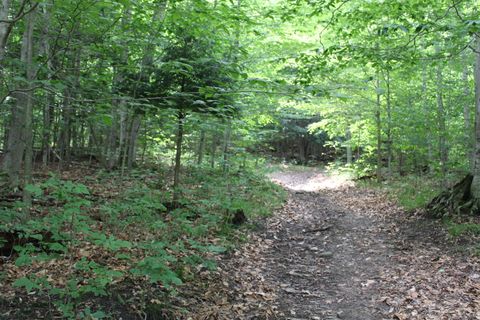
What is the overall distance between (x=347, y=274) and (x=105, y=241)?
433 cm

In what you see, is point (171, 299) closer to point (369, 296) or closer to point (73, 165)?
point (369, 296)

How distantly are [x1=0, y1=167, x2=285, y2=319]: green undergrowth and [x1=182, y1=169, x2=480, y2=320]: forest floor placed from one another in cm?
57

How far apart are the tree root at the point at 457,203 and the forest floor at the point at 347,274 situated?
1.34 ft

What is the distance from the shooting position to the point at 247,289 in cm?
550

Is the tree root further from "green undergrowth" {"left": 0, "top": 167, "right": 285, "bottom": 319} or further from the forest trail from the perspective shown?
"green undergrowth" {"left": 0, "top": 167, "right": 285, "bottom": 319}

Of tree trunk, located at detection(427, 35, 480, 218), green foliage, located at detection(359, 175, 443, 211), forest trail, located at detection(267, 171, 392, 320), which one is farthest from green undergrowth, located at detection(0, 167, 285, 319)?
tree trunk, located at detection(427, 35, 480, 218)

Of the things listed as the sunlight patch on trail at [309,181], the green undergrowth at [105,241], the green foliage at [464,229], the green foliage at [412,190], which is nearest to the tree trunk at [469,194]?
the green foliage at [464,229]

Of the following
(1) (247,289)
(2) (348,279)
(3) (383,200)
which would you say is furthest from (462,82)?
(1) (247,289)

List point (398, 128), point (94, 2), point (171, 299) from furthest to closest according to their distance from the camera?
1. point (398, 128)
2. point (171, 299)
3. point (94, 2)

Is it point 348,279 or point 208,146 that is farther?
point 208,146

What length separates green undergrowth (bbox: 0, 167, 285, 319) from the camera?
380 cm

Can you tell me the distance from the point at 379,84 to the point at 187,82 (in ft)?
33.7

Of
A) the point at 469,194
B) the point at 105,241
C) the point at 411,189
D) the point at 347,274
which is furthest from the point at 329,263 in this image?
the point at 411,189

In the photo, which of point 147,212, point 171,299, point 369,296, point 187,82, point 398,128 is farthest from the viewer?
point 398,128
